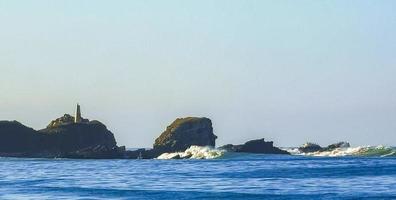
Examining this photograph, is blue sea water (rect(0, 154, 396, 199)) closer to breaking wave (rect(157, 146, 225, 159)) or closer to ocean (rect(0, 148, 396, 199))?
ocean (rect(0, 148, 396, 199))

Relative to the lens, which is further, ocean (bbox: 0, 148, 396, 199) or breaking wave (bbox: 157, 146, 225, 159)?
breaking wave (bbox: 157, 146, 225, 159)

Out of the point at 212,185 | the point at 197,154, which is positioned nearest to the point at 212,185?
the point at 212,185

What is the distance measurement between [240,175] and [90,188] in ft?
77.1

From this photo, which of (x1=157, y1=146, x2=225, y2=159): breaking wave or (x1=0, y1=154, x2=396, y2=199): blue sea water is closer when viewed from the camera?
(x1=0, y1=154, x2=396, y2=199): blue sea water

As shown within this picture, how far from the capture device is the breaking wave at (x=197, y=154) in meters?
192

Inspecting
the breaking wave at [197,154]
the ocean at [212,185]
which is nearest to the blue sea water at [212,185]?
the ocean at [212,185]

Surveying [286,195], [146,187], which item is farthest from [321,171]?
[286,195]

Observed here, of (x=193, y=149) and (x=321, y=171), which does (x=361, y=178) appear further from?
(x=193, y=149)

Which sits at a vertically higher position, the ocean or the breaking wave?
the breaking wave

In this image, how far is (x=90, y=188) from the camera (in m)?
86.4

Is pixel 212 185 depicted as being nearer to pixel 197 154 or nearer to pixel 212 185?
pixel 212 185

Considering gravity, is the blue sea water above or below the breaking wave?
below

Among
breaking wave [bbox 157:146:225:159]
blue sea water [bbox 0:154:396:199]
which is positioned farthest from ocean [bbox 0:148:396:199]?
breaking wave [bbox 157:146:225:159]

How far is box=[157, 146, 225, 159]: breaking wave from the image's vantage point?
630 ft
